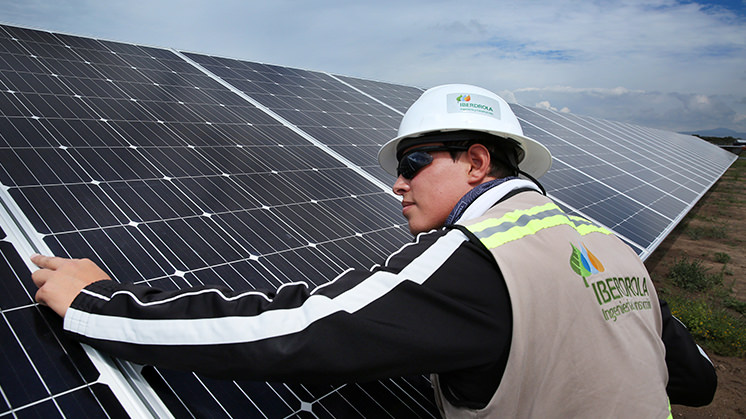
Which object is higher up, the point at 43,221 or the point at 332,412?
the point at 43,221

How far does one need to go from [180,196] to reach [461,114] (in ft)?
7.82

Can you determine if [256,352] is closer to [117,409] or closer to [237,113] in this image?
[117,409]

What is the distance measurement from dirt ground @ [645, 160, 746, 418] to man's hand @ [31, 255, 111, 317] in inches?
337

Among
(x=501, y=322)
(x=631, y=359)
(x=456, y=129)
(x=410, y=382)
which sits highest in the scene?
(x=456, y=129)

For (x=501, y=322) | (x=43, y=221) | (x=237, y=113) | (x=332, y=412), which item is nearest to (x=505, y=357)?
(x=501, y=322)

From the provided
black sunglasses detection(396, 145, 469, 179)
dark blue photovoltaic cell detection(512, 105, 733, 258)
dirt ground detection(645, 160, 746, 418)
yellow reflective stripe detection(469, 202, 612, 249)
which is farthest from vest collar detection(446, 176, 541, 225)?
dirt ground detection(645, 160, 746, 418)

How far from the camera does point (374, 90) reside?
1218 centimetres

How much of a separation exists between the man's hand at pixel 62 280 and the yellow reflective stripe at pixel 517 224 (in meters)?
1.65

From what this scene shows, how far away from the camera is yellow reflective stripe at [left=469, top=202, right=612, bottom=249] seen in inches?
73.2

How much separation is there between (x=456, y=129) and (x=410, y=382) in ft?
4.91

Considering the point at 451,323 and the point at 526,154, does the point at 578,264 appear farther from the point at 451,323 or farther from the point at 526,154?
the point at 526,154

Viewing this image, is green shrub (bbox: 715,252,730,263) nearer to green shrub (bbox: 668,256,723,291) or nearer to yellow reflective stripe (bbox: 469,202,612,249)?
green shrub (bbox: 668,256,723,291)

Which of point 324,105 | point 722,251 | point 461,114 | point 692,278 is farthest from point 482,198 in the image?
point 722,251

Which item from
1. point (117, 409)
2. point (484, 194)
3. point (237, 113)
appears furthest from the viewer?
point (237, 113)
